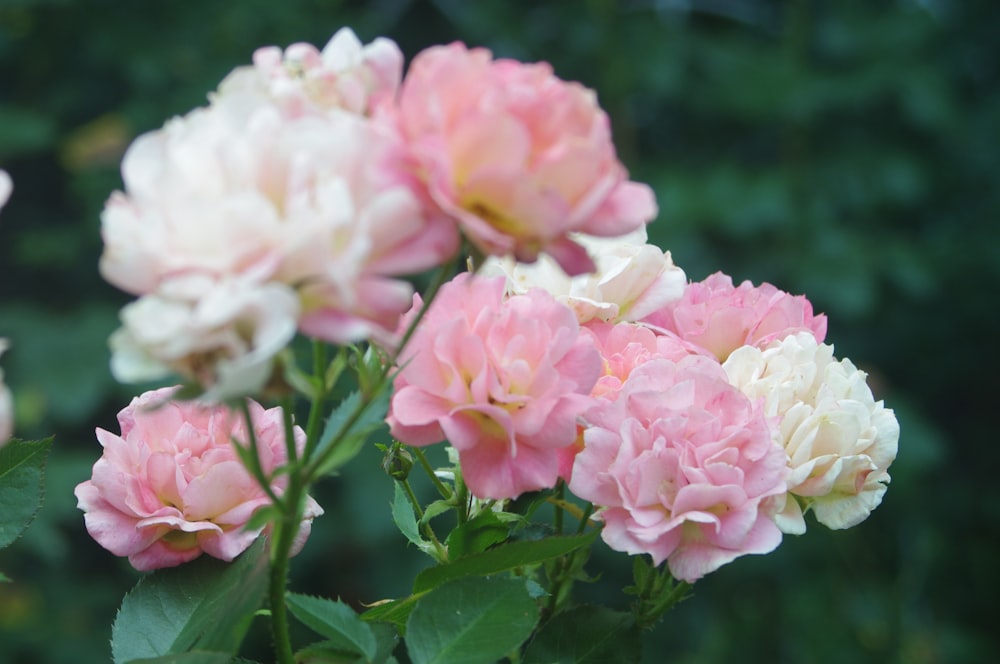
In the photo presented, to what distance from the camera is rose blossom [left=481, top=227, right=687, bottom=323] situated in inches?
16.7

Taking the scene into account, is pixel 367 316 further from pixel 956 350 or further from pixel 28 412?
pixel 956 350

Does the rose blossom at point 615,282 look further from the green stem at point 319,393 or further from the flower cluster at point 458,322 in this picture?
the green stem at point 319,393

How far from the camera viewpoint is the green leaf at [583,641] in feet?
1.26

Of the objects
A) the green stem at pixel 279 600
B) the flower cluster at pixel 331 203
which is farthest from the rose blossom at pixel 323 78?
the green stem at pixel 279 600

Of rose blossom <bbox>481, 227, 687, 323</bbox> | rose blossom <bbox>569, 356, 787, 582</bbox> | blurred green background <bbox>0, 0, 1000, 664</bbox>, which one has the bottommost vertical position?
blurred green background <bbox>0, 0, 1000, 664</bbox>

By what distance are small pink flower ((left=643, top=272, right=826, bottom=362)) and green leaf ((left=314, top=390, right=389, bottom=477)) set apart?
0.15m

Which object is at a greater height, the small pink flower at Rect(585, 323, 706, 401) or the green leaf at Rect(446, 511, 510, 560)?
the small pink flower at Rect(585, 323, 706, 401)

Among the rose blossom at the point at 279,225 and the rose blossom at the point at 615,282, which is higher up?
the rose blossom at the point at 279,225

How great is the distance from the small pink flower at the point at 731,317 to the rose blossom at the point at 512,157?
0.14 m

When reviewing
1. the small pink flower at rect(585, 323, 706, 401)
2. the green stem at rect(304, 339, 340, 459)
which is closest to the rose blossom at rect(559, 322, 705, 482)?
the small pink flower at rect(585, 323, 706, 401)

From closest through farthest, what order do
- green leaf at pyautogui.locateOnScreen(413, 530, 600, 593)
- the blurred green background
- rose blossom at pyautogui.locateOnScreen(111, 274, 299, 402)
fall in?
rose blossom at pyautogui.locateOnScreen(111, 274, 299, 402) < green leaf at pyautogui.locateOnScreen(413, 530, 600, 593) < the blurred green background

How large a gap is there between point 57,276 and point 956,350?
1.95 metres

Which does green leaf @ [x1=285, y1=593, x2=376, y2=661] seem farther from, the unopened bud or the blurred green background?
the blurred green background

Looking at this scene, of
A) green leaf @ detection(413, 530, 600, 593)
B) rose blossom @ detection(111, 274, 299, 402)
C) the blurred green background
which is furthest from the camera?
the blurred green background
